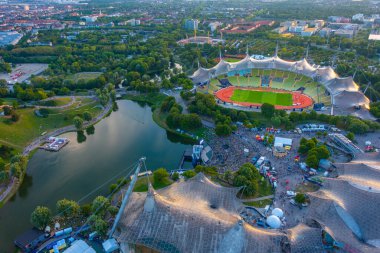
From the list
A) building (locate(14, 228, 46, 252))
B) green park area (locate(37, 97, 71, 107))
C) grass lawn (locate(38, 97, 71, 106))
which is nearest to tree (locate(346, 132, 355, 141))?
building (locate(14, 228, 46, 252))

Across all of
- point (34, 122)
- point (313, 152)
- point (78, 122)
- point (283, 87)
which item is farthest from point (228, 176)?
point (283, 87)

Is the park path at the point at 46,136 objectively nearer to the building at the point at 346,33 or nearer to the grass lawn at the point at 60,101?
the grass lawn at the point at 60,101

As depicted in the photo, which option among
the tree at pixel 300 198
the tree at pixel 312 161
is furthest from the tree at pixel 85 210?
the tree at pixel 312 161

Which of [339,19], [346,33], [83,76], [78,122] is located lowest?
[78,122]

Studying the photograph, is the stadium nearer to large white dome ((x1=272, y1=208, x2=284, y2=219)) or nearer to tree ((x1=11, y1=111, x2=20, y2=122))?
large white dome ((x1=272, y1=208, x2=284, y2=219))

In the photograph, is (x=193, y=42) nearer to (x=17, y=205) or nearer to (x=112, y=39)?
(x=112, y=39)

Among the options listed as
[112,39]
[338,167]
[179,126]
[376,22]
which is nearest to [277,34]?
[376,22]

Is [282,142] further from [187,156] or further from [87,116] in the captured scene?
[87,116]
